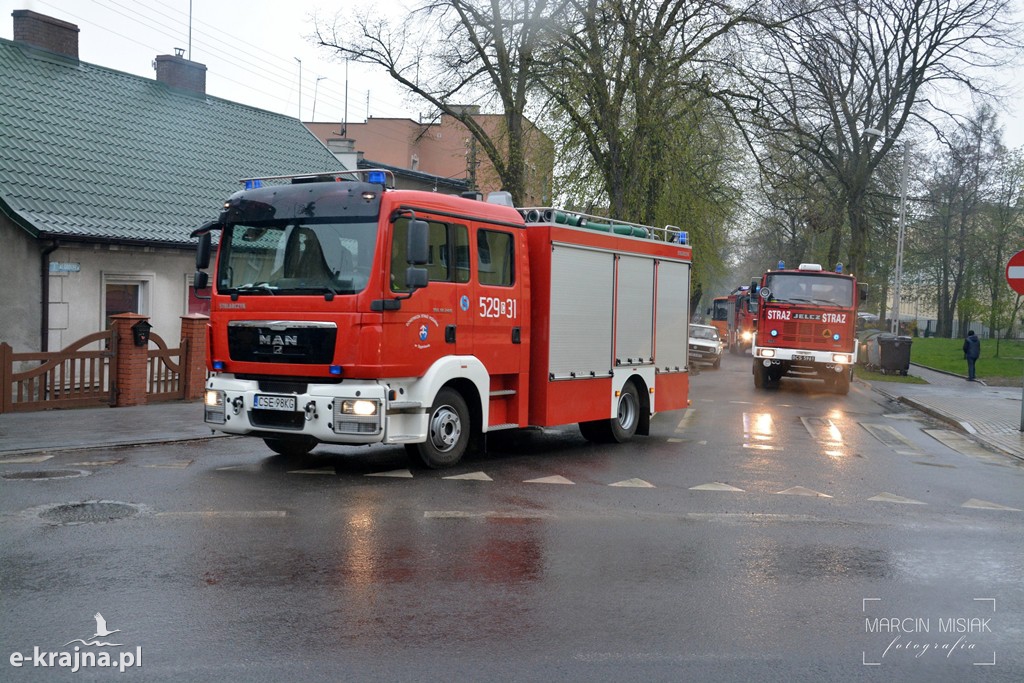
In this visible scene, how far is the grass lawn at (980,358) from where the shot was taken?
121 feet

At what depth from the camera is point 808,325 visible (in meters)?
26.8

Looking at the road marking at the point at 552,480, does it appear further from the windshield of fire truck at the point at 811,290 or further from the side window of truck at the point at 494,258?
the windshield of fire truck at the point at 811,290

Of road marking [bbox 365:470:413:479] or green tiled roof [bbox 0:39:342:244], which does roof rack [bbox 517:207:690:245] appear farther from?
green tiled roof [bbox 0:39:342:244]

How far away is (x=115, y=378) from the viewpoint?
1644 cm

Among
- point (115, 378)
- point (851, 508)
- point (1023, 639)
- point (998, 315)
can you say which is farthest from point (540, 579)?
point (998, 315)

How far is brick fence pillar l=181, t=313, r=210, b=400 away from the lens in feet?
57.8

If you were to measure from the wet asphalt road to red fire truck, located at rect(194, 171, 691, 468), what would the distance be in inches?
25.8

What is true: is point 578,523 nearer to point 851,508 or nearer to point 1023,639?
point 851,508

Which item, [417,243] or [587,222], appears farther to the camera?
[587,222]

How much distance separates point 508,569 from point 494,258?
17.7 ft

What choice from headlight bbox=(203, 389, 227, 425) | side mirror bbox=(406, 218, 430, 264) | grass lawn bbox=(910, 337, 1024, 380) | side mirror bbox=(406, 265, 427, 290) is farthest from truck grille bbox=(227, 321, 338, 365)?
grass lawn bbox=(910, 337, 1024, 380)

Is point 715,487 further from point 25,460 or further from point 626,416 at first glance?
point 25,460

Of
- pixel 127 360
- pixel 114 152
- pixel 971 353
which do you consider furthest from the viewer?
pixel 971 353

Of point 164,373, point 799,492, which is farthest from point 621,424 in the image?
point 164,373
